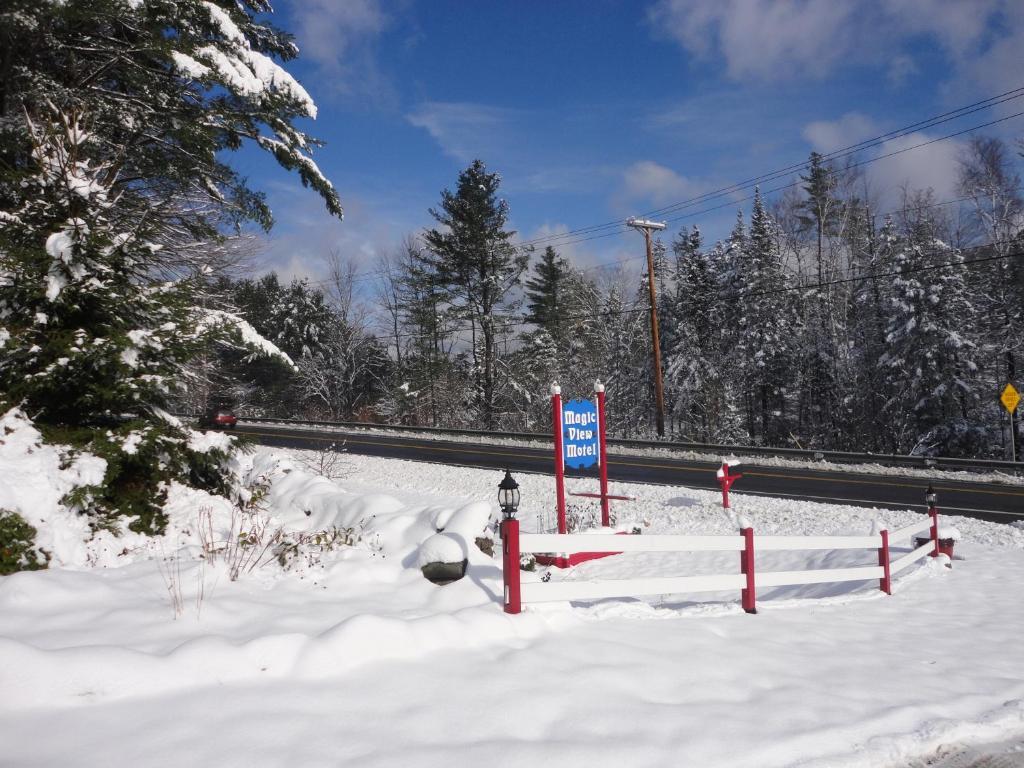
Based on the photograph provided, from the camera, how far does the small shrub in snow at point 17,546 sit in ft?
15.9

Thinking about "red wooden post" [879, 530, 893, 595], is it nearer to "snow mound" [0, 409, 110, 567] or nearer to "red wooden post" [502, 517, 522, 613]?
"red wooden post" [502, 517, 522, 613]

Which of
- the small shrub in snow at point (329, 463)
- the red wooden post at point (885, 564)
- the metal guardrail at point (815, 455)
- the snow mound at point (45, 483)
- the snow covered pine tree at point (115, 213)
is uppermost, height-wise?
the snow covered pine tree at point (115, 213)

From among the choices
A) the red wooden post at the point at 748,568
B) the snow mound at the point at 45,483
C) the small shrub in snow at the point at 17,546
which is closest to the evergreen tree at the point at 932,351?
the red wooden post at the point at 748,568

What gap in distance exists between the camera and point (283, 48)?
511 inches

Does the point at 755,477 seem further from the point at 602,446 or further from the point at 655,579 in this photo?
the point at 655,579

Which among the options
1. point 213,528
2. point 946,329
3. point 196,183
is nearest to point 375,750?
point 213,528

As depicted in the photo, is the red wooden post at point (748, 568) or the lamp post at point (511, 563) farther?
the red wooden post at point (748, 568)

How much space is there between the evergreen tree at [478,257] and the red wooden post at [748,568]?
91.1 feet

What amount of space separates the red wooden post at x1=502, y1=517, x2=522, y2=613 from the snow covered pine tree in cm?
382

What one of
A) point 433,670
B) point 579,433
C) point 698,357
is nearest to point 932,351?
point 698,357

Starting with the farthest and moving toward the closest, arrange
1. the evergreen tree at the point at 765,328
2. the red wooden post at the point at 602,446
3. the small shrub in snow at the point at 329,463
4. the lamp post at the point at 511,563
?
1. the evergreen tree at the point at 765,328
2. the small shrub in snow at the point at 329,463
3. the red wooden post at the point at 602,446
4. the lamp post at the point at 511,563

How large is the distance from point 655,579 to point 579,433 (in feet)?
16.5

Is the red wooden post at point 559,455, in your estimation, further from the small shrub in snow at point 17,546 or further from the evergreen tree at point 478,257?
the evergreen tree at point 478,257

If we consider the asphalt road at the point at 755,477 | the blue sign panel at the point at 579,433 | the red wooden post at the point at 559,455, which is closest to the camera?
the red wooden post at the point at 559,455
